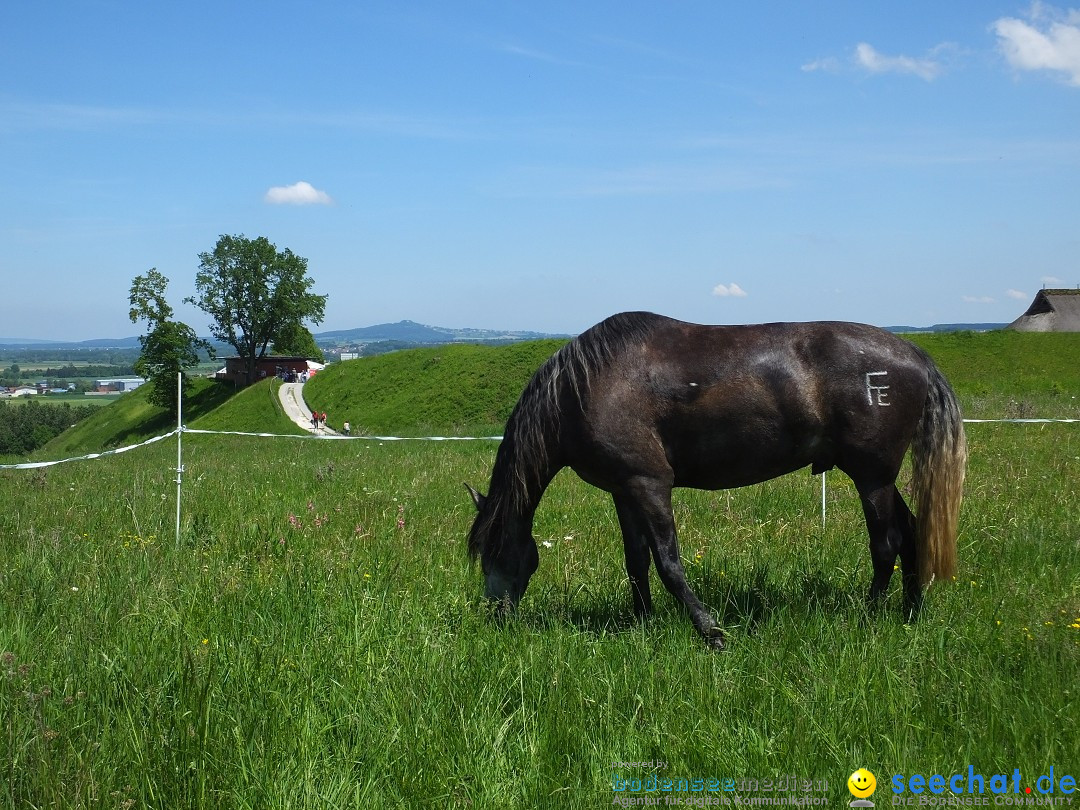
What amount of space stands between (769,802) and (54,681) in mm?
3124

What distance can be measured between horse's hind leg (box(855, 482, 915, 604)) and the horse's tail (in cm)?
18

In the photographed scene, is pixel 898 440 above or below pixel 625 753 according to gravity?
above

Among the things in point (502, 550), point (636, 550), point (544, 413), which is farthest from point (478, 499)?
point (636, 550)

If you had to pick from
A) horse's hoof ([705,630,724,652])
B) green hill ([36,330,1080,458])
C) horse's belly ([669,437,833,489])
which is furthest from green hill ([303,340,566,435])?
horse's hoof ([705,630,724,652])

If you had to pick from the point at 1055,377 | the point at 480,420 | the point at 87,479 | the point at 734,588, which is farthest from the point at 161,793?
the point at 1055,377

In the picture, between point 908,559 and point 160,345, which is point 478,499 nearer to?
point 908,559

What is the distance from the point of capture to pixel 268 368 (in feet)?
290

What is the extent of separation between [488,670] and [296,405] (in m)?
63.4

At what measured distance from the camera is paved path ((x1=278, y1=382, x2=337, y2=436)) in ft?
184

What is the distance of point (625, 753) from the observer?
3.53 metres

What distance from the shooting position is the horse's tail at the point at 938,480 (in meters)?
5.39

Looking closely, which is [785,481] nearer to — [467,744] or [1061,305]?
[467,744]

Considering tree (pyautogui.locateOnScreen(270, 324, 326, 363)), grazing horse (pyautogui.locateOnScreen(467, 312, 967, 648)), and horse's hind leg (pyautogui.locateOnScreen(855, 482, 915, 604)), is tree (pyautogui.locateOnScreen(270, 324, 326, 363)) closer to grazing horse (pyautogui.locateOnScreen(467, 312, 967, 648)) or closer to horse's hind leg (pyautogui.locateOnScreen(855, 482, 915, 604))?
grazing horse (pyautogui.locateOnScreen(467, 312, 967, 648))

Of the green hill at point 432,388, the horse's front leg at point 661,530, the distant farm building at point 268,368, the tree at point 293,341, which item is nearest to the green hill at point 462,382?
the green hill at point 432,388
